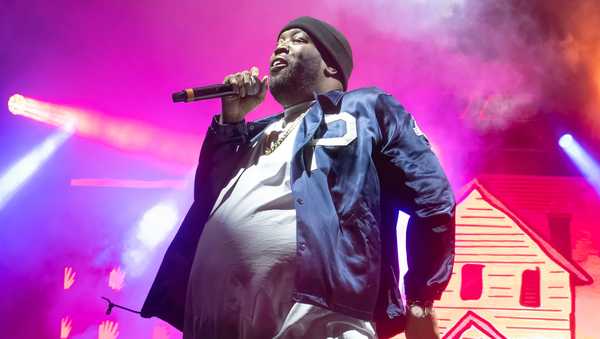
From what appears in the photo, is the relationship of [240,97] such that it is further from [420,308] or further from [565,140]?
[565,140]

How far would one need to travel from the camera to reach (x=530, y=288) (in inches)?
141

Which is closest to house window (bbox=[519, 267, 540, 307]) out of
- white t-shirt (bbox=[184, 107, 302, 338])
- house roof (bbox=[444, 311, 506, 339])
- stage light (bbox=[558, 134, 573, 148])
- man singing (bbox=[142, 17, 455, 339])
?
house roof (bbox=[444, 311, 506, 339])

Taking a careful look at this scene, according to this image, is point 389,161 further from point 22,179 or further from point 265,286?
point 22,179

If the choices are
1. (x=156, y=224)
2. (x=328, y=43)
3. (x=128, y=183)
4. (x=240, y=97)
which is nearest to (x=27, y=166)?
(x=128, y=183)

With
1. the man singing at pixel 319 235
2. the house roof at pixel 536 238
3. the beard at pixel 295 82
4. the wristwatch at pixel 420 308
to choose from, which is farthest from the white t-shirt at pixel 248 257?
the house roof at pixel 536 238

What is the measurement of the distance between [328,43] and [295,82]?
178 mm

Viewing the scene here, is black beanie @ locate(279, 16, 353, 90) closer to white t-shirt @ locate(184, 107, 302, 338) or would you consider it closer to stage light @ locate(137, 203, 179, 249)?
white t-shirt @ locate(184, 107, 302, 338)

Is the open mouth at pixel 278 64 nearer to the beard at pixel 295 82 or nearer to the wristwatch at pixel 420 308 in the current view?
the beard at pixel 295 82

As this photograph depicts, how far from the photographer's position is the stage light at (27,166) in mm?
4559

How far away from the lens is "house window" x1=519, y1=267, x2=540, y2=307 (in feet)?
11.7

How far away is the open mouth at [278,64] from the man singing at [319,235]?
0.58ft

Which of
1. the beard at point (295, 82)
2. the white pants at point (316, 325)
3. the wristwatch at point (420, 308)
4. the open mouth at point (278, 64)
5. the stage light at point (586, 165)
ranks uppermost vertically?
the stage light at point (586, 165)

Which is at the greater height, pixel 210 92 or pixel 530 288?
pixel 210 92

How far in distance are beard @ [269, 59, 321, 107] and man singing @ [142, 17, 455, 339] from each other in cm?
11
